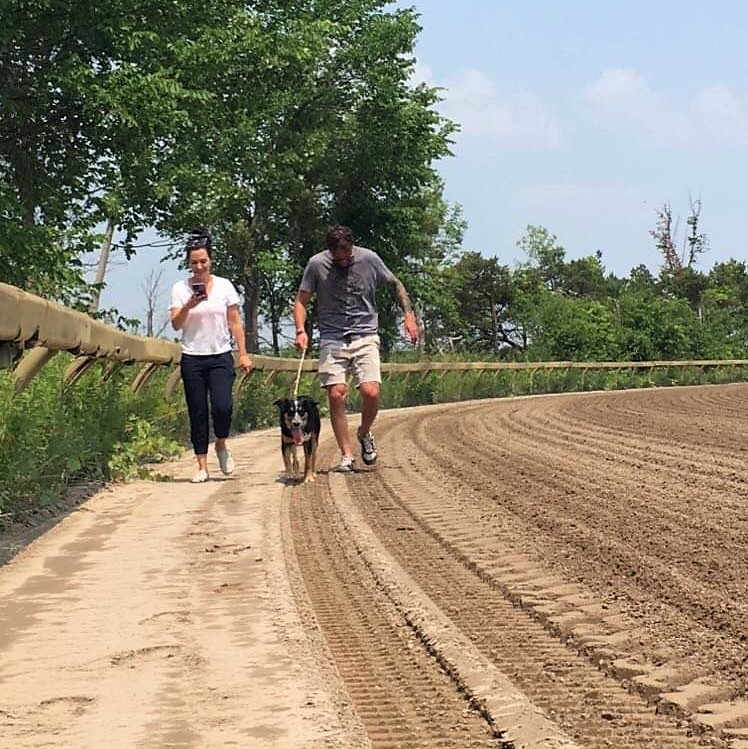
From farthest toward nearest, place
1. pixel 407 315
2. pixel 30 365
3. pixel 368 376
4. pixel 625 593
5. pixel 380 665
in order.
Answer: pixel 368 376 → pixel 407 315 → pixel 30 365 → pixel 625 593 → pixel 380 665

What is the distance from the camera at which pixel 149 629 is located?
14.4 ft

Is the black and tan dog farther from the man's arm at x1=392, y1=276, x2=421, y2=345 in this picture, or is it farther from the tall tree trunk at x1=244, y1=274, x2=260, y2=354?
→ the tall tree trunk at x1=244, y1=274, x2=260, y2=354

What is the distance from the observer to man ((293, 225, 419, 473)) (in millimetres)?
10227

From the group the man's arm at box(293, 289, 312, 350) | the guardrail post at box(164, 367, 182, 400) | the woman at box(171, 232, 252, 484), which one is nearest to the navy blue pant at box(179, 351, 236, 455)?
the woman at box(171, 232, 252, 484)

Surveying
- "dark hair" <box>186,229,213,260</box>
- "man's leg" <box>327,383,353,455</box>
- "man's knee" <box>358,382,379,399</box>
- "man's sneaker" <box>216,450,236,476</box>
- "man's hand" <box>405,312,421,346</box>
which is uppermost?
"dark hair" <box>186,229,213,260</box>

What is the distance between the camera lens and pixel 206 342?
32.5 feet

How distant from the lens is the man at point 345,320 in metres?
10.2

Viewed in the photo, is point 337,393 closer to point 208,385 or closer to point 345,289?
point 345,289

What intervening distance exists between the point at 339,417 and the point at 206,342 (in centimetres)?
121

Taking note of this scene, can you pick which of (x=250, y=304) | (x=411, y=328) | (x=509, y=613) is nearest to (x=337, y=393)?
(x=411, y=328)

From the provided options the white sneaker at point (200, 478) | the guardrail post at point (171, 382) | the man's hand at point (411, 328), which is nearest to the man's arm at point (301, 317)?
the man's hand at point (411, 328)

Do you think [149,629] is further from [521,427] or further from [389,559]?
[521,427]

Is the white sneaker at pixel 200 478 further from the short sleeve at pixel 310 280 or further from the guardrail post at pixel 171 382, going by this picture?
the guardrail post at pixel 171 382

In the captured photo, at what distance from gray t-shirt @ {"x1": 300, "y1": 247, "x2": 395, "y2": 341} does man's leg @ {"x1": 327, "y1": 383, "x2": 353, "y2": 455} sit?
41 cm
